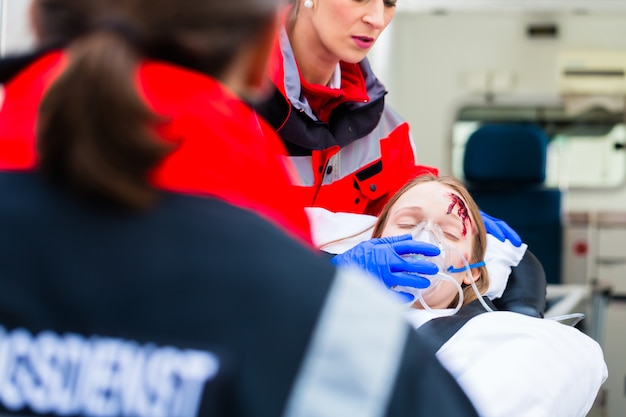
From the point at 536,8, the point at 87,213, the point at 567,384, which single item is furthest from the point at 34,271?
the point at 536,8

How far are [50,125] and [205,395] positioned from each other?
0.26 meters

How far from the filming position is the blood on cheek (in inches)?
87.4

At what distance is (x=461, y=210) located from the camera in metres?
2.24

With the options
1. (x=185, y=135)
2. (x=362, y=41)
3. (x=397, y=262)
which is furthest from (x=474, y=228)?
(x=185, y=135)

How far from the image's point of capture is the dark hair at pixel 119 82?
74 centimetres

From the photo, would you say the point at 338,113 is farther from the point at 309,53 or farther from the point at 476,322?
the point at 476,322

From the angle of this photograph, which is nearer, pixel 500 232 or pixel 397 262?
pixel 397 262

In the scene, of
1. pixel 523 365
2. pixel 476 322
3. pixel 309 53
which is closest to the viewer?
pixel 523 365

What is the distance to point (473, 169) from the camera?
16.8ft

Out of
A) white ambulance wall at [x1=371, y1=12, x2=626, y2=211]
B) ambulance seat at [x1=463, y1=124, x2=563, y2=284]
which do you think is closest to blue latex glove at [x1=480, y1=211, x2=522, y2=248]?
ambulance seat at [x1=463, y1=124, x2=563, y2=284]

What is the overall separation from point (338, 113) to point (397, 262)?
Answer: 2.38 ft

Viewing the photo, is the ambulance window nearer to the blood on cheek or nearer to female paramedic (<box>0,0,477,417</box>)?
the blood on cheek

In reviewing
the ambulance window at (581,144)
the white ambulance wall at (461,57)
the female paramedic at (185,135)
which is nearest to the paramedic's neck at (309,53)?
the female paramedic at (185,135)

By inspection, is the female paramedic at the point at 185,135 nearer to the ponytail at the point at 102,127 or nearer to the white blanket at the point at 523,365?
the ponytail at the point at 102,127
